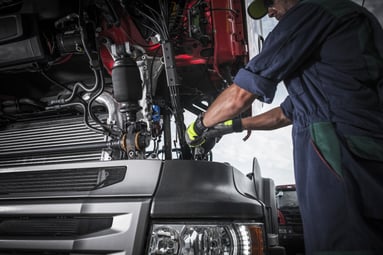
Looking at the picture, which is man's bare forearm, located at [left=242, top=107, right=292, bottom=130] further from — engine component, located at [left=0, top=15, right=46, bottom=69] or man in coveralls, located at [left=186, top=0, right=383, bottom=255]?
engine component, located at [left=0, top=15, right=46, bottom=69]

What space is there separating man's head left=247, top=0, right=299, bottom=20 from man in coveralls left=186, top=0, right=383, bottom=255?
307 mm

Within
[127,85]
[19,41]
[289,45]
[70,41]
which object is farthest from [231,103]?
[19,41]

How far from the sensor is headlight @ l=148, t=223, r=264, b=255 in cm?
98

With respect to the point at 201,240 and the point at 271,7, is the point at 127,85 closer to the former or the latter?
the point at 271,7

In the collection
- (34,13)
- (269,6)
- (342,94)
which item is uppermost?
(34,13)

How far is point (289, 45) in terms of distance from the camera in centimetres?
131

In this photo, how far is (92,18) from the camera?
210 cm

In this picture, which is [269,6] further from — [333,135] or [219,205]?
[219,205]

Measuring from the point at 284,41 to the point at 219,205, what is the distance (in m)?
0.75

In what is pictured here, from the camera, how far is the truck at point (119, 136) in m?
1.02

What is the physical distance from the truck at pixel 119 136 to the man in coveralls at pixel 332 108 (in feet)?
0.81

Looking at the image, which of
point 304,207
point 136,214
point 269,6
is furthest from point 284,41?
point 136,214

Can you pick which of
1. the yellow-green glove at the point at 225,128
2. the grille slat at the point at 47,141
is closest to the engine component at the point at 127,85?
the grille slat at the point at 47,141

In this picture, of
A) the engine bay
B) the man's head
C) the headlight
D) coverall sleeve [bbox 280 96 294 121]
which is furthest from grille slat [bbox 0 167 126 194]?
the man's head
